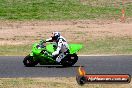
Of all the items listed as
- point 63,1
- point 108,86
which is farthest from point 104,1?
point 108,86

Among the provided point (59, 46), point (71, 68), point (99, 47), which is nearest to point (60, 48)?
point (59, 46)

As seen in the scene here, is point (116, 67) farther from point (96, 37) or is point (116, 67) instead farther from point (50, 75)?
point (96, 37)

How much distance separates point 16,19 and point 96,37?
8394 mm

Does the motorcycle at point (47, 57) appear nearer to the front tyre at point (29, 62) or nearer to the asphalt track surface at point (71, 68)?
the front tyre at point (29, 62)

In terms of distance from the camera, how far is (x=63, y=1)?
155ft

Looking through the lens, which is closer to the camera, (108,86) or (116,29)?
(108,86)

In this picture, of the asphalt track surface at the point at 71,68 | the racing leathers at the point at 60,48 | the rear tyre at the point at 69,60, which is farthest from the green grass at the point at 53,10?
the racing leathers at the point at 60,48

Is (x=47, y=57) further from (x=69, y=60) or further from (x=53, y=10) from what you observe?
(x=53, y=10)

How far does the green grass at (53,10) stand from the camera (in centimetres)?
4169

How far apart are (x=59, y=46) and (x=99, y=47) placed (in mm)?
7248

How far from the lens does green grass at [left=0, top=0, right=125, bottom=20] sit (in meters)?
41.7

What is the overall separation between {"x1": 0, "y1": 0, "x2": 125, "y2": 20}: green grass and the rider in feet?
60.5

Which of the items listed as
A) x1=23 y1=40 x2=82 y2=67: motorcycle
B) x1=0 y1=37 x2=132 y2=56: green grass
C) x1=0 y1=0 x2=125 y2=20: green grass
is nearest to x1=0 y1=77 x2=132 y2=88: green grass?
x1=23 y1=40 x2=82 y2=67: motorcycle

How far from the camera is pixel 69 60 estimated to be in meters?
23.1
